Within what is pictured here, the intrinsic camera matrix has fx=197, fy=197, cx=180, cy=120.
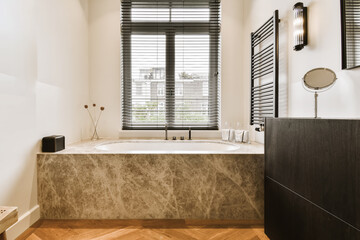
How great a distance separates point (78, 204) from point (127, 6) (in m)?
2.60

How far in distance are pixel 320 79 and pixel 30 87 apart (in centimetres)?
225

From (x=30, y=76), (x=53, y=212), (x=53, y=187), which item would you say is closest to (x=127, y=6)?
(x=30, y=76)

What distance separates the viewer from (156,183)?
1.75m

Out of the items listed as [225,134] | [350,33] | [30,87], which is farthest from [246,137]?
[30,87]

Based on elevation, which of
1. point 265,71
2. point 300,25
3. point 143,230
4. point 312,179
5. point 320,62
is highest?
point 300,25

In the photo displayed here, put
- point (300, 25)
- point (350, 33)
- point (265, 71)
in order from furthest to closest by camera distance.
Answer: point (265, 71)
point (300, 25)
point (350, 33)

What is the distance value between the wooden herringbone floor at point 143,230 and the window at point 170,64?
1.38 m

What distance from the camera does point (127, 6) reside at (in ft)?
9.22

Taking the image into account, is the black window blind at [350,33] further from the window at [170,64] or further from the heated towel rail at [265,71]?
the window at [170,64]

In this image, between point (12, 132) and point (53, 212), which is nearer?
point (12, 132)

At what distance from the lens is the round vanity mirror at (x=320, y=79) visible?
1240 millimetres

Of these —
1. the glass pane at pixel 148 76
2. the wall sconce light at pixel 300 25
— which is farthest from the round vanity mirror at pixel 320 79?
the glass pane at pixel 148 76

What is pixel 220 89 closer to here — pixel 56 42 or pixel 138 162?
pixel 138 162

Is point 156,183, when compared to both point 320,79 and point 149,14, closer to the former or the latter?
point 320,79
